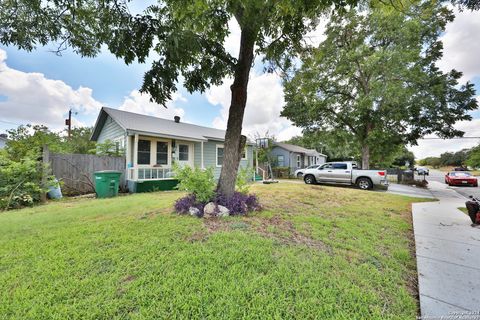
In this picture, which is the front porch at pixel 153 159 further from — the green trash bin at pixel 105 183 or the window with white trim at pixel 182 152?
the green trash bin at pixel 105 183

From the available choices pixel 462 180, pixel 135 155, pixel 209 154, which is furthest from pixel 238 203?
pixel 462 180

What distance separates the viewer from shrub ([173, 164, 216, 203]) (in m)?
4.61

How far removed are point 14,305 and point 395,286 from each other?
371 cm

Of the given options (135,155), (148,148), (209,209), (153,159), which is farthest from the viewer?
(153,159)

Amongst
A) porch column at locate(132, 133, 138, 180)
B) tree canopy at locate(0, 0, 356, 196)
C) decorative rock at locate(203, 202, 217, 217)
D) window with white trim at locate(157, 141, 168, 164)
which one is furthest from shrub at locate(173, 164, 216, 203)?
window with white trim at locate(157, 141, 168, 164)

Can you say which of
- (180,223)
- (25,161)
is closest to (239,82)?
(180,223)

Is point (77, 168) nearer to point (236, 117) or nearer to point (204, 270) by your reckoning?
point (236, 117)

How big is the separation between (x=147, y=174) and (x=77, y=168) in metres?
2.77

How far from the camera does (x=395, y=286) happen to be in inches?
82.2

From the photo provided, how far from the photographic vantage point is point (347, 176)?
1195 cm

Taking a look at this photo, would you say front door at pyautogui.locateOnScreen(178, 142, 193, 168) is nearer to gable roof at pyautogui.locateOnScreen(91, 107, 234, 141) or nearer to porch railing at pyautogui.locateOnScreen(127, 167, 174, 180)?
gable roof at pyautogui.locateOnScreen(91, 107, 234, 141)

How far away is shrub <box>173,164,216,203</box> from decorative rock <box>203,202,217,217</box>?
0.23m

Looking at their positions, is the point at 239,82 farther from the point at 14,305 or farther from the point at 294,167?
the point at 294,167

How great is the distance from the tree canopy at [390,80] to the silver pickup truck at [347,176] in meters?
3.47
